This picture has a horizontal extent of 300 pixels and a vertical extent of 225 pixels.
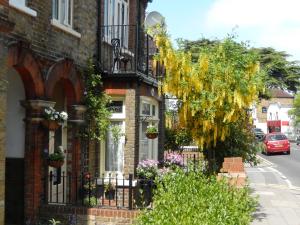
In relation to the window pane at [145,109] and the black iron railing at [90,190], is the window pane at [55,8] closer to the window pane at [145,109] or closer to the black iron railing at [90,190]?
the black iron railing at [90,190]

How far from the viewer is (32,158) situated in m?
9.79

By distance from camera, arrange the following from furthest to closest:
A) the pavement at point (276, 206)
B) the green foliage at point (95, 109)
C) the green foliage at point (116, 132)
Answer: the green foliage at point (116, 132)
the green foliage at point (95, 109)
the pavement at point (276, 206)

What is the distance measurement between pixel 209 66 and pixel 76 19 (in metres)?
3.30

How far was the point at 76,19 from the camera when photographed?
38.7 feet

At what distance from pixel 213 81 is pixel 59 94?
143 inches

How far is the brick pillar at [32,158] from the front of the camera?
974 centimetres

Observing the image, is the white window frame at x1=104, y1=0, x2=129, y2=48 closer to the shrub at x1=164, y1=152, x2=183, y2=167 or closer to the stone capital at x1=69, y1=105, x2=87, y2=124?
the stone capital at x1=69, y1=105, x2=87, y2=124

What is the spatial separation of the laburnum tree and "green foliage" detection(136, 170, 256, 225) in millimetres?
3774

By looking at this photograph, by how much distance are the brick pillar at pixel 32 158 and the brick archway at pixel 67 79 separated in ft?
1.48

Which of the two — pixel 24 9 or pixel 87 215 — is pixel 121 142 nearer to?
pixel 87 215

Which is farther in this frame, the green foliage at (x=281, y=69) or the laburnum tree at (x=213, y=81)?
the green foliage at (x=281, y=69)

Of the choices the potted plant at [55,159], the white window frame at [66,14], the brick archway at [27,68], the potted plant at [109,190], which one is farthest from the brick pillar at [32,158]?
the potted plant at [109,190]

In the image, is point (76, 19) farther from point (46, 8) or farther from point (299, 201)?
point (299, 201)

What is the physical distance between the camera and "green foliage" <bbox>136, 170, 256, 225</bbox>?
5.77 meters
